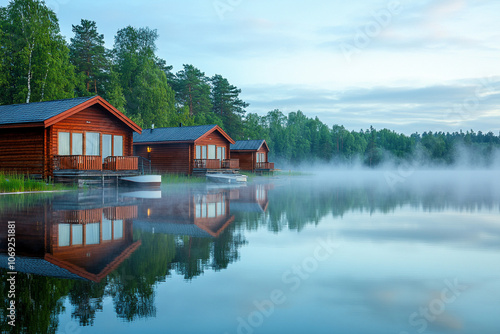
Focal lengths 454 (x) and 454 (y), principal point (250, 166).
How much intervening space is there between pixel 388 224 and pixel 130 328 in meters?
9.73

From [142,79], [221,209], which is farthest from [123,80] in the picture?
[221,209]

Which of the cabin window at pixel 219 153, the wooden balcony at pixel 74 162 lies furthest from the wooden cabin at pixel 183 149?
the wooden balcony at pixel 74 162

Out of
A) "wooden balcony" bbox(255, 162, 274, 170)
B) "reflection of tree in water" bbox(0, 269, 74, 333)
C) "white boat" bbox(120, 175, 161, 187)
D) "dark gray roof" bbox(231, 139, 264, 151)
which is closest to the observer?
"reflection of tree in water" bbox(0, 269, 74, 333)

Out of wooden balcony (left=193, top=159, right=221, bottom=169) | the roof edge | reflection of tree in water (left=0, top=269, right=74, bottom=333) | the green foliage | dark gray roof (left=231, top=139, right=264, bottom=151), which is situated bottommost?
reflection of tree in water (left=0, top=269, right=74, bottom=333)

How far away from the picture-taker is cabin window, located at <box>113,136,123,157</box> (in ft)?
103

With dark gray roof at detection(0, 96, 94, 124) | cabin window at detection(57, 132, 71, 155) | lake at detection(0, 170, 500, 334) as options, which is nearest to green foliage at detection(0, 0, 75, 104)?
dark gray roof at detection(0, 96, 94, 124)

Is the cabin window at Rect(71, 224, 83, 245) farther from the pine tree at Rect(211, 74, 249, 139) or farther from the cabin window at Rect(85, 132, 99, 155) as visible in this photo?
the pine tree at Rect(211, 74, 249, 139)

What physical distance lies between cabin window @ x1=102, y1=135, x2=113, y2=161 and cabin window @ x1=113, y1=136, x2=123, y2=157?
0.39 meters

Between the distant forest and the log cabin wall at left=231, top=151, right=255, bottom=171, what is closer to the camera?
the distant forest

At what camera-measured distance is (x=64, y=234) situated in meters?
10.3

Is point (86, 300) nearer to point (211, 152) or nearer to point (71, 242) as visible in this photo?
point (71, 242)

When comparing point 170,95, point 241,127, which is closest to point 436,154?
point 241,127

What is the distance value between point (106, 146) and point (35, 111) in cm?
487

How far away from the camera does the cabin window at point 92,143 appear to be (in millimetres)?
29203
